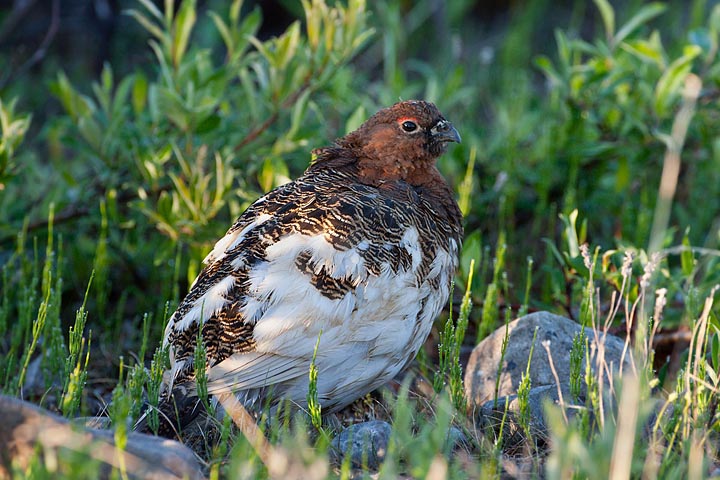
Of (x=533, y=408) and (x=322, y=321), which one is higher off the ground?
(x=322, y=321)

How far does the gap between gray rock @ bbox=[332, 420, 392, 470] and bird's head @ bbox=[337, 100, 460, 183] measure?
1176 mm

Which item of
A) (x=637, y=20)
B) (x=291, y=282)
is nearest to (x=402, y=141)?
(x=291, y=282)

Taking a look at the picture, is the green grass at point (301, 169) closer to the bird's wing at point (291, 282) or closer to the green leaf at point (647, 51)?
the green leaf at point (647, 51)

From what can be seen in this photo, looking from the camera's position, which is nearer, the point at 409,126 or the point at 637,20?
the point at 409,126

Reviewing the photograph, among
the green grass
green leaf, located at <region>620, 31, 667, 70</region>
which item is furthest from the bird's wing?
green leaf, located at <region>620, 31, 667, 70</region>

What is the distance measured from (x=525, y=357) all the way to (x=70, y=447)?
198 cm

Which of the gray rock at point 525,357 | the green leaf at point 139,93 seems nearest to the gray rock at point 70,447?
the gray rock at point 525,357

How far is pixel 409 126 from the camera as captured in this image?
12.1 ft

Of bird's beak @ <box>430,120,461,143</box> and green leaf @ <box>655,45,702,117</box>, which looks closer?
bird's beak @ <box>430,120,461,143</box>

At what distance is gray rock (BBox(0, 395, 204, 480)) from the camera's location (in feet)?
7.06

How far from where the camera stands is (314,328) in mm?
2998

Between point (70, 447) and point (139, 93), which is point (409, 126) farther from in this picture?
point (70, 447)

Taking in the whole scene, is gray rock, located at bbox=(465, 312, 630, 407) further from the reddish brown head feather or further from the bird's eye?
the bird's eye

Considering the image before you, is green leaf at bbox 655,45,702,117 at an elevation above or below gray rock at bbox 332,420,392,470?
above
